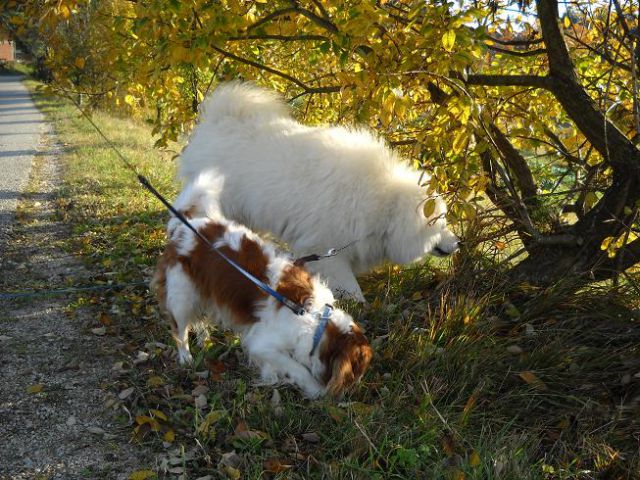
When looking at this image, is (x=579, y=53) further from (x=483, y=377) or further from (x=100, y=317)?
(x=100, y=317)

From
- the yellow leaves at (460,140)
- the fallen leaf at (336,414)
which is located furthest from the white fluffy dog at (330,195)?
the fallen leaf at (336,414)

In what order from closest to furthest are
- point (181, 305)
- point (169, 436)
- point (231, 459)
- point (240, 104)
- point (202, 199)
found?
point (231, 459), point (169, 436), point (181, 305), point (202, 199), point (240, 104)

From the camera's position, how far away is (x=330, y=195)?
485cm

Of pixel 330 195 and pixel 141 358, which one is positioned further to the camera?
pixel 330 195

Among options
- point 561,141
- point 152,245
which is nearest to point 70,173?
point 152,245

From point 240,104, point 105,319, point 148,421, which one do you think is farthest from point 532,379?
point 240,104

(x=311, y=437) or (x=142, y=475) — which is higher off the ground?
(x=311, y=437)

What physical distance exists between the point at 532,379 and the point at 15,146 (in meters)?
12.3

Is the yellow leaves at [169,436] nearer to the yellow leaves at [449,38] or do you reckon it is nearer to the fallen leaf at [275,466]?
the fallen leaf at [275,466]

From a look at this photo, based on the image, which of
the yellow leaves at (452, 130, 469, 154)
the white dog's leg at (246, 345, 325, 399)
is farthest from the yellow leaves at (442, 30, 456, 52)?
the white dog's leg at (246, 345, 325, 399)

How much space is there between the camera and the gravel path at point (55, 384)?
9.61ft

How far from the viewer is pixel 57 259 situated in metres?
5.62

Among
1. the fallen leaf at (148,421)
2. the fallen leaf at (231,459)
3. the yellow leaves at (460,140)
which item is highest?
the yellow leaves at (460,140)

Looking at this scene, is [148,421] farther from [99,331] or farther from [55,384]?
[99,331]
